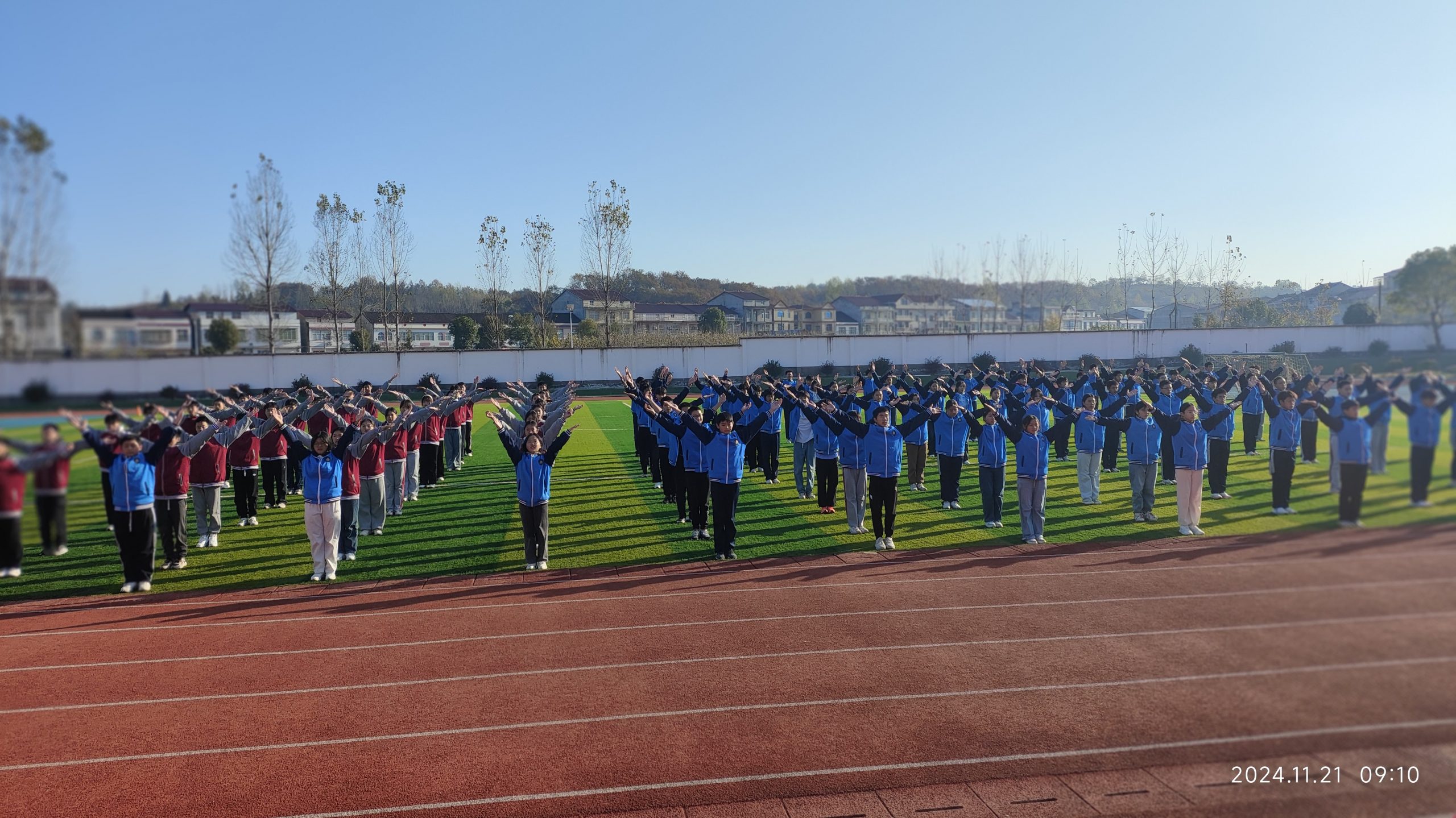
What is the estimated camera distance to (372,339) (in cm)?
550

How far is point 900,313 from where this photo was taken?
57.1 meters

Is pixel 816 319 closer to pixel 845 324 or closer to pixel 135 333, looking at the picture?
pixel 845 324

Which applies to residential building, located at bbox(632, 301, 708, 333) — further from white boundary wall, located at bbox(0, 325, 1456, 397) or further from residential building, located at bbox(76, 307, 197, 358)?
residential building, located at bbox(76, 307, 197, 358)

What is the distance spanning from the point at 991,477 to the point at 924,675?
1000 cm

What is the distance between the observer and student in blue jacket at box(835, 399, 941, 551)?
1881 centimetres

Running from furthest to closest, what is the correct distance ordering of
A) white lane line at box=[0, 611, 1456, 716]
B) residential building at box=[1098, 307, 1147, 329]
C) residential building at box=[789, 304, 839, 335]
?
1. residential building at box=[789, 304, 839, 335]
2. white lane line at box=[0, 611, 1456, 716]
3. residential building at box=[1098, 307, 1147, 329]

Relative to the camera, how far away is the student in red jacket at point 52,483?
3451mm

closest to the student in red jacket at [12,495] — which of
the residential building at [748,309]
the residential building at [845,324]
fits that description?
the residential building at [748,309]

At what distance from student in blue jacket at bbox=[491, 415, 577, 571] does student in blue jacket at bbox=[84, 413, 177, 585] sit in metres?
5.97

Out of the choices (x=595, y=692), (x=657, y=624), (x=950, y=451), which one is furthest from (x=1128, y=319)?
(x=950, y=451)

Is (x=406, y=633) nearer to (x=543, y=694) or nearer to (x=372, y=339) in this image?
(x=543, y=694)

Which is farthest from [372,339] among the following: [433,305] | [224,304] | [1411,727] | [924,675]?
[924,675]

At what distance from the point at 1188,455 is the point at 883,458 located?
22.9 ft

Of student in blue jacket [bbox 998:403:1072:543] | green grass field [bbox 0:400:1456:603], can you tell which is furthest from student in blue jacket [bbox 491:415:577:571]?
student in blue jacket [bbox 998:403:1072:543]
